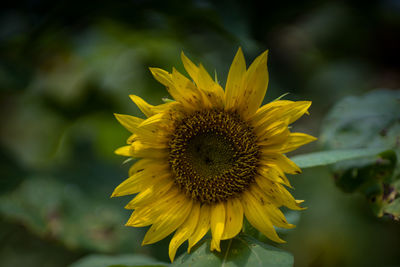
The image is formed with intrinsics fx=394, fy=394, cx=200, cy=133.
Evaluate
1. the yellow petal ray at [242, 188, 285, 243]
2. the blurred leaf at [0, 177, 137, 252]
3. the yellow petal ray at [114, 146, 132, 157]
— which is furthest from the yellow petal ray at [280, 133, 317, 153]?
the blurred leaf at [0, 177, 137, 252]

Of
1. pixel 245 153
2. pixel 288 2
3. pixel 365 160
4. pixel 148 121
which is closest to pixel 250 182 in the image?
pixel 245 153

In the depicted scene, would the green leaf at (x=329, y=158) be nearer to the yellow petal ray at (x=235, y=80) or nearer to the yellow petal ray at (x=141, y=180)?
the yellow petal ray at (x=235, y=80)

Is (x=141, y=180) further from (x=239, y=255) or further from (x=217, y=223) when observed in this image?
(x=239, y=255)

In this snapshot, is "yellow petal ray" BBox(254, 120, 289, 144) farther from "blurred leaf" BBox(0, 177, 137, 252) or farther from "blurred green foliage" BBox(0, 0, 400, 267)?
"blurred leaf" BBox(0, 177, 137, 252)

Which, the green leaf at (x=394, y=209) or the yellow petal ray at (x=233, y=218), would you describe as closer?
the yellow petal ray at (x=233, y=218)

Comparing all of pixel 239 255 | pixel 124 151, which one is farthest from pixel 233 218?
pixel 124 151

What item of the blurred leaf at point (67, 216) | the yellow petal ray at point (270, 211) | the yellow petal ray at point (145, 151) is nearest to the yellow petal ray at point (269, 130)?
the yellow petal ray at point (270, 211)
